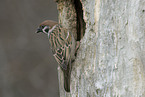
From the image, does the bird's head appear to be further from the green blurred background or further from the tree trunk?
the green blurred background

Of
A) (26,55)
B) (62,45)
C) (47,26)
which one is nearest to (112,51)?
(62,45)

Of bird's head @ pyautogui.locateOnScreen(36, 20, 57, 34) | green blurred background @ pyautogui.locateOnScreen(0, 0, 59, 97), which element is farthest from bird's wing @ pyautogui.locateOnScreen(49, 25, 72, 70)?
green blurred background @ pyautogui.locateOnScreen(0, 0, 59, 97)

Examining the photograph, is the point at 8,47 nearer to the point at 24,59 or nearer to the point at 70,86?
the point at 24,59

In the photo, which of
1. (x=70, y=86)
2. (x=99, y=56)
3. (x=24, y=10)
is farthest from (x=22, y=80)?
(x=99, y=56)

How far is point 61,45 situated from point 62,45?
0.01 m

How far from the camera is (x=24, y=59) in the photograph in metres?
7.25

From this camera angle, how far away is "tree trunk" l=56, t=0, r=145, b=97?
2932 mm

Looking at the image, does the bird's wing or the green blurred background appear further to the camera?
the green blurred background

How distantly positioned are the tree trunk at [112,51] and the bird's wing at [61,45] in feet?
0.53

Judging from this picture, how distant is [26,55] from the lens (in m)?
7.28

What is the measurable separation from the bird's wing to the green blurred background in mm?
3444

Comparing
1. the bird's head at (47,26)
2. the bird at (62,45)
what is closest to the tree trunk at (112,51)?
the bird at (62,45)

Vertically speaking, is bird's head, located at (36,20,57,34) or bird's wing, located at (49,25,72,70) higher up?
bird's head, located at (36,20,57,34)

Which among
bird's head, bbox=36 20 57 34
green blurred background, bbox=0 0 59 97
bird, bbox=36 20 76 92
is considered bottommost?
green blurred background, bbox=0 0 59 97
